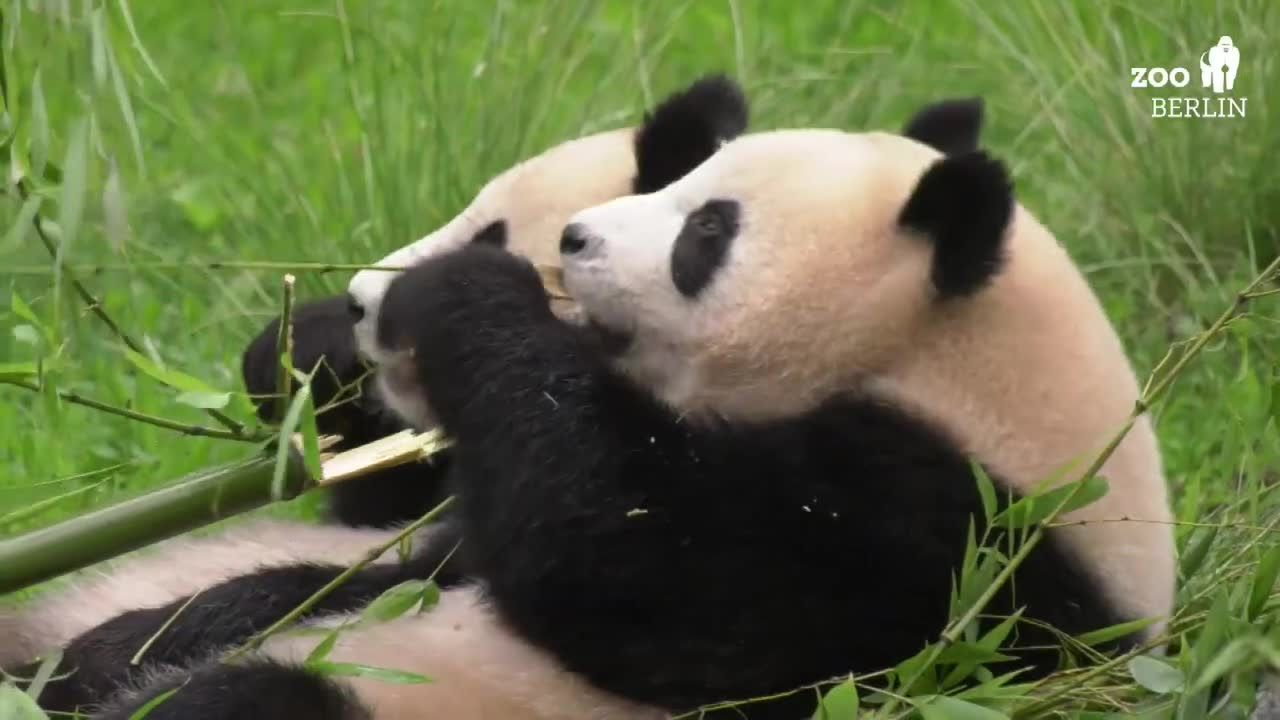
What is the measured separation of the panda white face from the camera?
2654 mm

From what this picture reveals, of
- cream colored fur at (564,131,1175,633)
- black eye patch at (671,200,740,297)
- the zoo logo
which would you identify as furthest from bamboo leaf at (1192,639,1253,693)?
the zoo logo

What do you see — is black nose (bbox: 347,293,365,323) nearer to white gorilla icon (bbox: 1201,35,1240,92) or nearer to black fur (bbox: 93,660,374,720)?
black fur (bbox: 93,660,374,720)

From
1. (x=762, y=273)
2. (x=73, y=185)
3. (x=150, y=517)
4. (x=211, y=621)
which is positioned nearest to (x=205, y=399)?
(x=150, y=517)

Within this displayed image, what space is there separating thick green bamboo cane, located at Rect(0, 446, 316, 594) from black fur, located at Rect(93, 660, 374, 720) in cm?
22

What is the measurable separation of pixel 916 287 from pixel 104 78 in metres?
1.17

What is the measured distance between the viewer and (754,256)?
2711 mm

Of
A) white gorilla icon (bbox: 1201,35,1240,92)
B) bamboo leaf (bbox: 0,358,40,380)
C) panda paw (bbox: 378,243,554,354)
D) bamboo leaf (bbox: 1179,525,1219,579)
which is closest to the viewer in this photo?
bamboo leaf (bbox: 0,358,40,380)

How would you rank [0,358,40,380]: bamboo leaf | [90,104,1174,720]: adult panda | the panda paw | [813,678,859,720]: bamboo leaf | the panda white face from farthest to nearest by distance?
the panda paw
the panda white face
[90,104,1174,720]: adult panda
[0,358,40,380]: bamboo leaf
[813,678,859,720]: bamboo leaf

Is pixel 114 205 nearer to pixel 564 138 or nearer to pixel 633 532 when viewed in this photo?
pixel 633 532

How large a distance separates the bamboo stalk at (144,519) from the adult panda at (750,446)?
24 cm

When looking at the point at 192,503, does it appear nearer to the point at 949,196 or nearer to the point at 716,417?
the point at 716,417

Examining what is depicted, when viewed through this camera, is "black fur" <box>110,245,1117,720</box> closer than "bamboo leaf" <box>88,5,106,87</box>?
No

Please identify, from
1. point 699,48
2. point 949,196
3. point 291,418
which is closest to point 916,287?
point 949,196

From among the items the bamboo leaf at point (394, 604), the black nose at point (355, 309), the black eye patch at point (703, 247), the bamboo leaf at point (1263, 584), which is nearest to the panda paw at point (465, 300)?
the black nose at point (355, 309)
